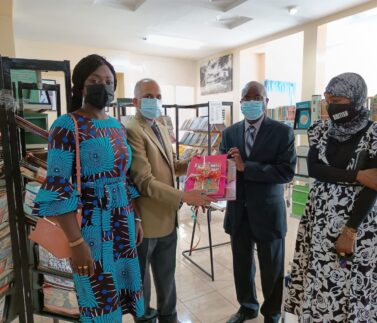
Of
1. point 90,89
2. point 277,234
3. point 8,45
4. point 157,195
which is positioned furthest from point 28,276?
point 8,45

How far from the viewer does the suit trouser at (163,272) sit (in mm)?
1708

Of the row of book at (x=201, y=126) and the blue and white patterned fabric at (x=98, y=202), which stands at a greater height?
the row of book at (x=201, y=126)

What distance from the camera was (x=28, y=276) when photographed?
164 centimetres

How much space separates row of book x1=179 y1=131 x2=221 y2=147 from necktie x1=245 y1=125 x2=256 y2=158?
273 cm

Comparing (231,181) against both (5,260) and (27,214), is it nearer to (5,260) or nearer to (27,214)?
(27,214)

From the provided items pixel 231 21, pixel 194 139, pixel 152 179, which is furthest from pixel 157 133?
pixel 231 21

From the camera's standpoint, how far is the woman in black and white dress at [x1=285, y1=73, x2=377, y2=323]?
4.28 ft

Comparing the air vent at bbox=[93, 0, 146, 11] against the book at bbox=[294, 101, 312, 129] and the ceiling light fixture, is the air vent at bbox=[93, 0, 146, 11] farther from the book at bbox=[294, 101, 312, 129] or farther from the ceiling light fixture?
the book at bbox=[294, 101, 312, 129]

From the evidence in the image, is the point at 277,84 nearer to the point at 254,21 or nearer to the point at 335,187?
the point at 254,21

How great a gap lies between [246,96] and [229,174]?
0.53 meters

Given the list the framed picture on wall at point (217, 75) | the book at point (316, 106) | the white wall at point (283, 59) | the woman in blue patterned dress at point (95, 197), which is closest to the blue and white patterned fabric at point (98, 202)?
the woman in blue patterned dress at point (95, 197)

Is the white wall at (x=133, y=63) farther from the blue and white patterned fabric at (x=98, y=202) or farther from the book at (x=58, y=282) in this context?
the blue and white patterned fabric at (x=98, y=202)

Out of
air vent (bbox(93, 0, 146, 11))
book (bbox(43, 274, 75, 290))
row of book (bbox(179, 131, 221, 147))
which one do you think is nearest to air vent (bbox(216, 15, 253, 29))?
air vent (bbox(93, 0, 146, 11))

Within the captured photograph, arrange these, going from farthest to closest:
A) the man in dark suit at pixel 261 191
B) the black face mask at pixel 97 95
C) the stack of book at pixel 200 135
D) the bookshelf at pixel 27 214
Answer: the stack of book at pixel 200 135, the man in dark suit at pixel 261 191, the bookshelf at pixel 27 214, the black face mask at pixel 97 95
